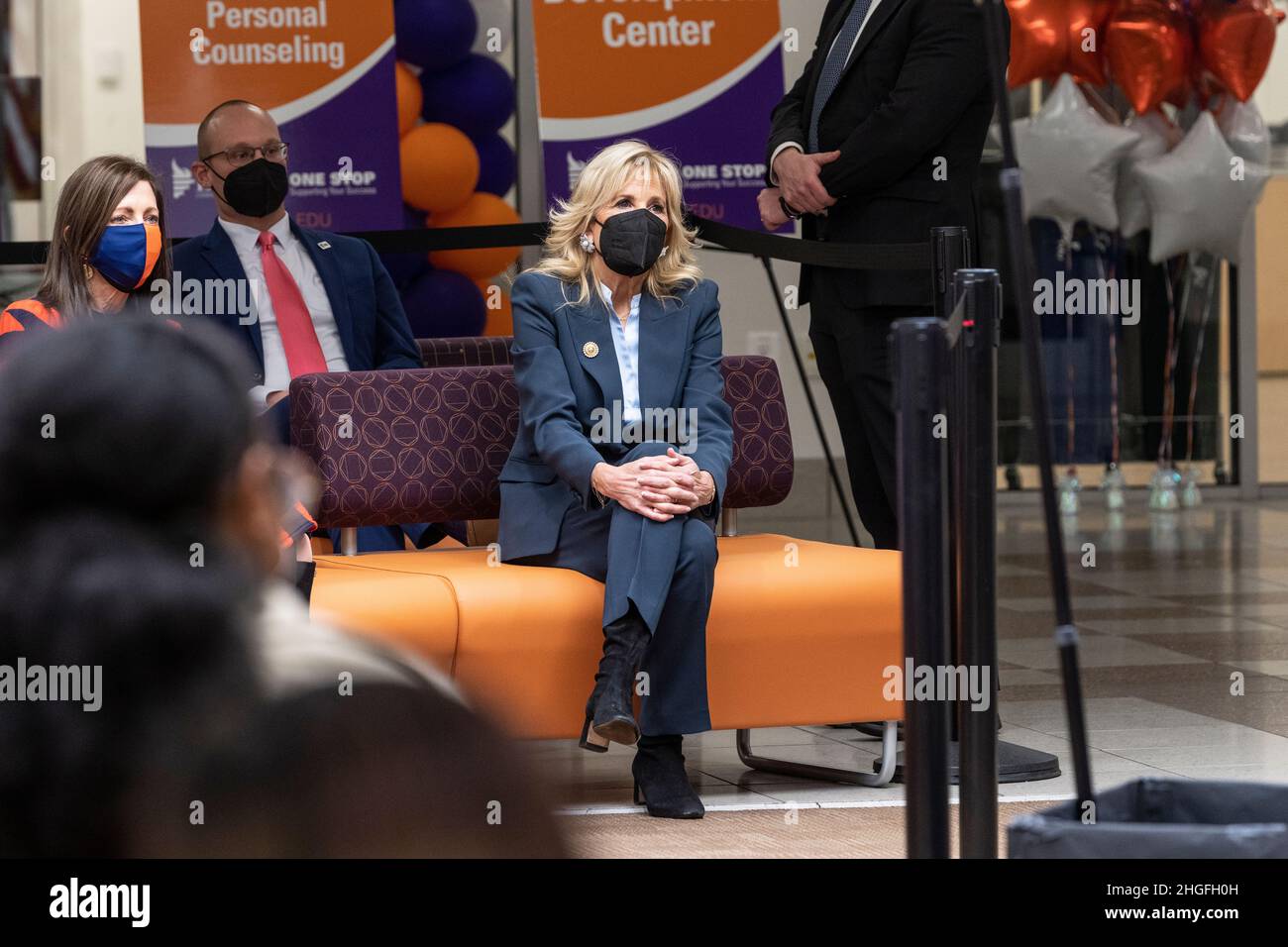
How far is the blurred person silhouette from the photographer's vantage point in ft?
2.84

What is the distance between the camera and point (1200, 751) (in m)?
4.18

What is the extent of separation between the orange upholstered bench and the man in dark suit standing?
1.16 feet

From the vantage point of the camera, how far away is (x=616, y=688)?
3.60m

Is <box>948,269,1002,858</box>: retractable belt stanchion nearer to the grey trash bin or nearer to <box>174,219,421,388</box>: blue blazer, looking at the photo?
the grey trash bin

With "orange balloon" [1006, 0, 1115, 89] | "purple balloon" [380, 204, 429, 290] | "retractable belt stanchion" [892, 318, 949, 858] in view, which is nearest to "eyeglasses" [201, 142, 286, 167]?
"purple balloon" [380, 204, 429, 290]

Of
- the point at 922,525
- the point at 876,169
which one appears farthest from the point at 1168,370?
the point at 922,525

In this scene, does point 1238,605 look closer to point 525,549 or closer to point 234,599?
point 525,549

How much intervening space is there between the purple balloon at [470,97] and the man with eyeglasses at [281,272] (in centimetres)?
200

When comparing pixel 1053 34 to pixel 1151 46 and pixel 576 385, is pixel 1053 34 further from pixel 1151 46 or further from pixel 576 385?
pixel 576 385

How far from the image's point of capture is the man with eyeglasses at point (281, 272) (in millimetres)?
4859

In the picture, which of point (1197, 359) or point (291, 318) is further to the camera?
point (1197, 359)

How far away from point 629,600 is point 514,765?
2.82 meters

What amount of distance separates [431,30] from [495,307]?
1.07m
